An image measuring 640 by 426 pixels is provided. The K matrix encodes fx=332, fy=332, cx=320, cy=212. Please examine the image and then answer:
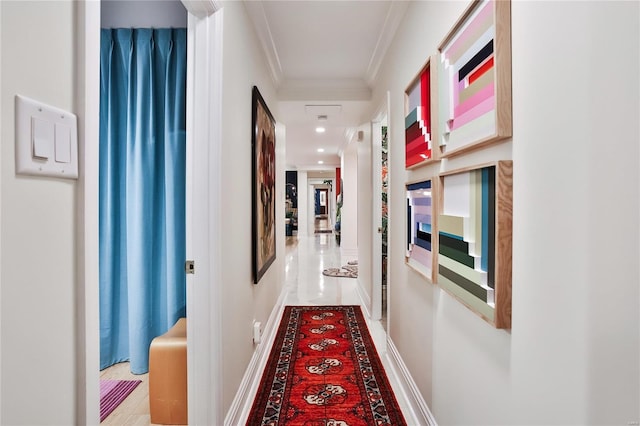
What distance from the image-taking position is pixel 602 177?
65 centimetres

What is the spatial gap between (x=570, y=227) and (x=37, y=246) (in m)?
1.02

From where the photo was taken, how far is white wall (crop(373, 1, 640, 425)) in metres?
0.61

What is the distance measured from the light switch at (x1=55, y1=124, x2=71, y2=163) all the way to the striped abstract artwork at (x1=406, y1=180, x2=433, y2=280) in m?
1.36

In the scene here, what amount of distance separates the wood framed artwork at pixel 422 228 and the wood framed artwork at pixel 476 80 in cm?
29

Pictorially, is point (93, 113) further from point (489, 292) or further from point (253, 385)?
point (253, 385)

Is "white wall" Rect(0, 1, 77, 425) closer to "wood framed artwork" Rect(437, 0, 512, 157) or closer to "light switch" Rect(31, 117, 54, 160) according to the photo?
"light switch" Rect(31, 117, 54, 160)

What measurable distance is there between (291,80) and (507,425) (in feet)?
11.1

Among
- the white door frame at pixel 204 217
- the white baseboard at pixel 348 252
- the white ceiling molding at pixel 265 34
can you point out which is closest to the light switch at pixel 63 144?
the white door frame at pixel 204 217

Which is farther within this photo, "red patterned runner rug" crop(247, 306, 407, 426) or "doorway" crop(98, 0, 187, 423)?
"doorway" crop(98, 0, 187, 423)

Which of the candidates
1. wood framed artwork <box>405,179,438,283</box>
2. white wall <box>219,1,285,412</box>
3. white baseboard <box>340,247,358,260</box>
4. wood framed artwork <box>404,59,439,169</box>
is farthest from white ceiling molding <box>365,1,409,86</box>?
white baseboard <box>340,247,358,260</box>

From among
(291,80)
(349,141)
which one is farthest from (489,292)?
(349,141)

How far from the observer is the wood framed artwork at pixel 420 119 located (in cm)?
151

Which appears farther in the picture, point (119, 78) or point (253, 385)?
point (119, 78)

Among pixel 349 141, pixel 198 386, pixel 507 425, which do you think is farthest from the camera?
pixel 349 141
